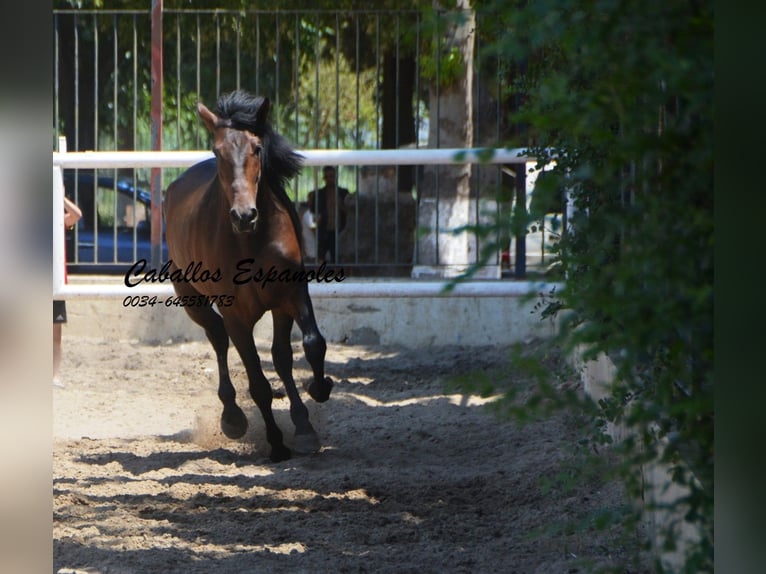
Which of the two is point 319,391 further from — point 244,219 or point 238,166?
point 238,166

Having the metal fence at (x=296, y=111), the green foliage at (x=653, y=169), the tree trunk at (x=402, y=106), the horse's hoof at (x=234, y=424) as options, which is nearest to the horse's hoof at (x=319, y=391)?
the horse's hoof at (x=234, y=424)

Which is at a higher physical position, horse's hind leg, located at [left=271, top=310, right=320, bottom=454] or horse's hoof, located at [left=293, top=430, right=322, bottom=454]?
horse's hind leg, located at [left=271, top=310, right=320, bottom=454]

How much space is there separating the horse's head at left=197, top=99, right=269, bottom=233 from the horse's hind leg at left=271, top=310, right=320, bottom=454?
2.57 ft

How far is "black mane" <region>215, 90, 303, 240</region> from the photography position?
5.72m

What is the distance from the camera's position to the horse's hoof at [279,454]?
5781mm

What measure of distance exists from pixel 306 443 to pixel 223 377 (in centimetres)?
106

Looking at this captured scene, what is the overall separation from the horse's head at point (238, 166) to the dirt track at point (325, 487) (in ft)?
4.23

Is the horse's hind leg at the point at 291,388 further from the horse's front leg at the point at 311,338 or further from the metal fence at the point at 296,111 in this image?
the metal fence at the point at 296,111

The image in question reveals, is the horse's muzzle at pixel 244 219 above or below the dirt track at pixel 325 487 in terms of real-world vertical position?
above

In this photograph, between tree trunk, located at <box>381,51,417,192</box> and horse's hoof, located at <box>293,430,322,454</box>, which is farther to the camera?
tree trunk, located at <box>381,51,417,192</box>

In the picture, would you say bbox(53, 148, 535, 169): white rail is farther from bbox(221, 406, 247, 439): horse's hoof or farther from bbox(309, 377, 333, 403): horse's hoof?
bbox(221, 406, 247, 439): horse's hoof

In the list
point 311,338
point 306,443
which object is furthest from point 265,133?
point 306,443

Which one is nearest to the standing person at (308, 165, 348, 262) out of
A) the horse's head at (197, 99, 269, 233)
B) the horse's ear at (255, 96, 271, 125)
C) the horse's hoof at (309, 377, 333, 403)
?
the horse's hoof at (309, 377, 333, 403)

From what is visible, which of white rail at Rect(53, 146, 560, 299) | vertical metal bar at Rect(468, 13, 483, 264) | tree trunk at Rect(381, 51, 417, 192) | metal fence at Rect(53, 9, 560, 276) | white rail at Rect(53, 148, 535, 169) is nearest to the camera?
vertical metal bar at Rect(468, 13, 483, 264)
